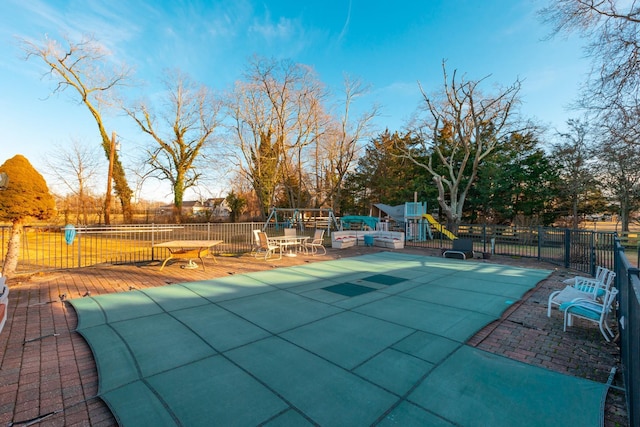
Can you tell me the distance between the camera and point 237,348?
11.7 feet

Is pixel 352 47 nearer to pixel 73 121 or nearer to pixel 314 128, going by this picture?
pixel 314 128

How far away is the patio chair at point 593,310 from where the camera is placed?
3867 millimetres

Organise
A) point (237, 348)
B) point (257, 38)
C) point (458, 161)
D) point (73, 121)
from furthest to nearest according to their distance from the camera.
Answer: point (458, 161) → point (73, 121) → point (257, 38) → point (237, 348)

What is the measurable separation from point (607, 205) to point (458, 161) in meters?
11.4

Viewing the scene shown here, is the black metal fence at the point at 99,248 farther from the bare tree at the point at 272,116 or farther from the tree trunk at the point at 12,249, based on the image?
the bare tree at the point at 272,116

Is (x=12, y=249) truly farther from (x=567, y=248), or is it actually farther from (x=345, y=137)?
(x=345, y=137)

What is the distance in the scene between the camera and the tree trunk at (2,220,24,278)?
22.4 feet

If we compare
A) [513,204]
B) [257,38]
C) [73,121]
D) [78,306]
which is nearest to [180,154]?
[73,121]

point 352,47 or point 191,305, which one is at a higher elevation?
point 352,47

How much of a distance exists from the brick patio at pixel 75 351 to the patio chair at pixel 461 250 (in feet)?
13.0

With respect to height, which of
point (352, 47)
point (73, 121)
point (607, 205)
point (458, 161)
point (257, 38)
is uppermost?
point (257, 38)

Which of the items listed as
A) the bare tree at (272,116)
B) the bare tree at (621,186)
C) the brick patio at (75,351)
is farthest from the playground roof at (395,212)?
the brick patio at (75,351)

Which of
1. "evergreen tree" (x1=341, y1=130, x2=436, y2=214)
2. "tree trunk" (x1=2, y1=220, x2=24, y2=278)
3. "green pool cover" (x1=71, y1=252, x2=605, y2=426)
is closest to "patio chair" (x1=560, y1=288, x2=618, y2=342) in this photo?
"green pool cover" (x1=71, y1=252, x2=605, y2=426)

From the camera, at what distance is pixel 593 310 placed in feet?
13.1
